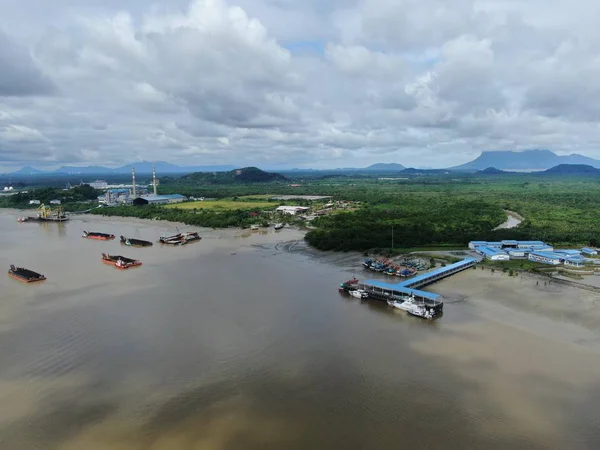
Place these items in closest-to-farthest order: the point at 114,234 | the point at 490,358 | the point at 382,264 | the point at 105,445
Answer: the point at 105,445 < the point at 490,358 < the point at 382,264 < the point at 114,234

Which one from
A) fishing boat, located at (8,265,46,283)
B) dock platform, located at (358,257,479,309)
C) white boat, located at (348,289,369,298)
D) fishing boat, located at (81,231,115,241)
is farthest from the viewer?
fishing boat, located at (81,231,115,241)

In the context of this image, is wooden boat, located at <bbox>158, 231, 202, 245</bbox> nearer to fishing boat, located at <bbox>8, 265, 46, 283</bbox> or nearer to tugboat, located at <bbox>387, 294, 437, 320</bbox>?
fishing boat, located at <bbox>8, 265, 46, 283</bbox>

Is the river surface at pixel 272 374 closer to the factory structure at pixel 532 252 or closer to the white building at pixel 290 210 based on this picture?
the factory structure at pixel 532 252

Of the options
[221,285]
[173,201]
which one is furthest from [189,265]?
[173,201]

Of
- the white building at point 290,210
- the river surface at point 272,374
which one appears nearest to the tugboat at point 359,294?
the river surface at point 272,374

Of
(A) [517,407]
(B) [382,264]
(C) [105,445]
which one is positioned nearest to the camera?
(C) [105,445]

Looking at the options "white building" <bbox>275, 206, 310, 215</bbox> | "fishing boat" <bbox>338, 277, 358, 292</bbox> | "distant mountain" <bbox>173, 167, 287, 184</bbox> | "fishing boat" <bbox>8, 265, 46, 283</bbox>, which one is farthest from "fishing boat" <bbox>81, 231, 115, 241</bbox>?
"distant mountain" <bbox>173, 167, 287, 184</bbox>

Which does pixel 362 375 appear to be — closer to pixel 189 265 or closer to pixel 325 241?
pixel 189 265
